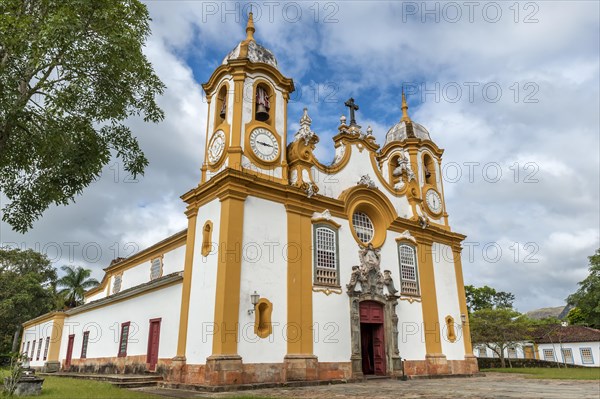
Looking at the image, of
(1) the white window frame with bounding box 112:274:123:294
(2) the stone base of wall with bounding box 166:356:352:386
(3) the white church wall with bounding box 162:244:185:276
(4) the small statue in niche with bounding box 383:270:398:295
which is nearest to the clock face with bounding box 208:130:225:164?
(3) the white church wall with bounding box 162:244:185:276

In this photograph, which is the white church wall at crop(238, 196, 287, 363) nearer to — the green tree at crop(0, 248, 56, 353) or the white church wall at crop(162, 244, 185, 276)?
the white church wall at crop(162, 244, 185, 276)

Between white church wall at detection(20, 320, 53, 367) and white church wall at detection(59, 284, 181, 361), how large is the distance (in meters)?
4.18

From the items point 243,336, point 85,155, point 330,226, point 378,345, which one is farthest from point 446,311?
point 85,155

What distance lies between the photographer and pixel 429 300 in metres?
19.4

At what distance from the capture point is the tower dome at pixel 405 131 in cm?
2356

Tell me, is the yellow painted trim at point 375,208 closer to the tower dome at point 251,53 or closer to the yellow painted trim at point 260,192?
the yellow painted trim at point 260,192

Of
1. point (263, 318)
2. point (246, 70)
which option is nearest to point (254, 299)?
point (263, 318)

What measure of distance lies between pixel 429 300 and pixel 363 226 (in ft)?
14.6

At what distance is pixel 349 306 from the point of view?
16391 mm

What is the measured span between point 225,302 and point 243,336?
3.88ft

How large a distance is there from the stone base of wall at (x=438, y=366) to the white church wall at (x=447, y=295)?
303 millimetres

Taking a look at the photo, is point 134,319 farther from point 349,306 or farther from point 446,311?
point 446,311

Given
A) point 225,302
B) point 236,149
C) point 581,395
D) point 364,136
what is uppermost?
point 364,136

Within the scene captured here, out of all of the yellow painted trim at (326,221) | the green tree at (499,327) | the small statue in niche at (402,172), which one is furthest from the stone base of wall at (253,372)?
the green tree at (499,327)
